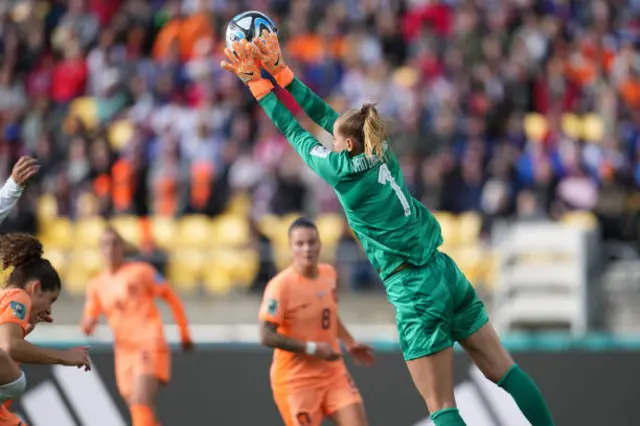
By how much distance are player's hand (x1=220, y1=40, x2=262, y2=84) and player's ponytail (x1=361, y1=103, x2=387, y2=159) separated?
2.39 feet

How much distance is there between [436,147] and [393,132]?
0.66 meters

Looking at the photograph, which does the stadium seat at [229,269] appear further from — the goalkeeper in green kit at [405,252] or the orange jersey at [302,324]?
the goalkeeper in green kit at [405,252]

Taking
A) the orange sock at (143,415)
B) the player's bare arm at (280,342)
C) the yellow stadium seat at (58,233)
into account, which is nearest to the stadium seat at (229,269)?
the yellow stadium seat at (58,233)

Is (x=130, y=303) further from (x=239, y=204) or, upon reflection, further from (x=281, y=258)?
(x=239, y=204)

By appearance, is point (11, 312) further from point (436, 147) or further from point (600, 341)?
point (436, 147)

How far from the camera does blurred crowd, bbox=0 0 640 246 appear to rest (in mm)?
16156

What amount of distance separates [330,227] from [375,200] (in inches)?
324

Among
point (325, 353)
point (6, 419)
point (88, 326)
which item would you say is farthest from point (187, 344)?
point (6, 419)

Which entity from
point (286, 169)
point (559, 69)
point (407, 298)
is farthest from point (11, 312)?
point (559, 69)

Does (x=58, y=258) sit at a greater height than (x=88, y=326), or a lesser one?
greater

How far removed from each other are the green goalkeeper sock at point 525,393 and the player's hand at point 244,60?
7.71 feet

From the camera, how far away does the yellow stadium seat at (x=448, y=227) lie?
1515cm

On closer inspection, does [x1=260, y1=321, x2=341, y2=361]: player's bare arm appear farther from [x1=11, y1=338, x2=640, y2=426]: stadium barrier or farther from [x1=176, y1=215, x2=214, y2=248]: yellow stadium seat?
[x1=176, y1=215, x2=214, y2=248]: yellow stadium seat

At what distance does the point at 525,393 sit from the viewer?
766 cm
